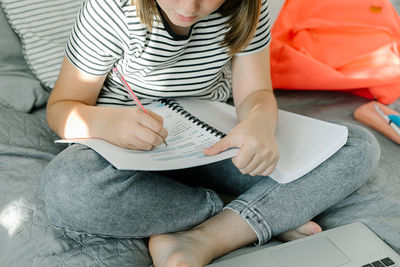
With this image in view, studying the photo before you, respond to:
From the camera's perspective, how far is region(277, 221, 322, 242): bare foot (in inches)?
30.6

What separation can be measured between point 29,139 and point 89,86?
20 cm

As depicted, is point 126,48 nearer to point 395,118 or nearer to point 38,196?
point 38,196

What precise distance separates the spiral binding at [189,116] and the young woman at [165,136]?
0.06 feet

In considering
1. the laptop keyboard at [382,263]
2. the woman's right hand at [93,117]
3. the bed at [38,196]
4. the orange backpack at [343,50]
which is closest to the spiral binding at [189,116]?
the woman's right hand at [93,117]

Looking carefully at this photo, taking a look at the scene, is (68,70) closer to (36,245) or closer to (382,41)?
(36,245)

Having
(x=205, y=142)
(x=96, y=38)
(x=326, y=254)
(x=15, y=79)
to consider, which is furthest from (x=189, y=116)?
(x=15, y=79)

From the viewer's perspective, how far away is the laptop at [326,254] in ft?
2.23

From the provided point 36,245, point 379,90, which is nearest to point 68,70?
point 36,245

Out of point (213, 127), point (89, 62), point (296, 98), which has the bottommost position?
point (296, 98)

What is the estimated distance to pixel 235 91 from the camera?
94cm

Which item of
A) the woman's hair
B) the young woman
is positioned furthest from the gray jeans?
the woman's hair

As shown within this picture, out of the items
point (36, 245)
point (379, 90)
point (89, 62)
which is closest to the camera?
point (36, 245)

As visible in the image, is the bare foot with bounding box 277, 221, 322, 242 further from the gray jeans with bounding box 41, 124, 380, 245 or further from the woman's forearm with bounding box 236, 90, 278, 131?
the woman's forearm with bounding box 236, 90, 278, 131

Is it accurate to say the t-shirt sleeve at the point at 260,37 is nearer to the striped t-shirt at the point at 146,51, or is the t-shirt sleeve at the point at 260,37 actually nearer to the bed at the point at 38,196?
the striped t-shirt at the point at 146,51
